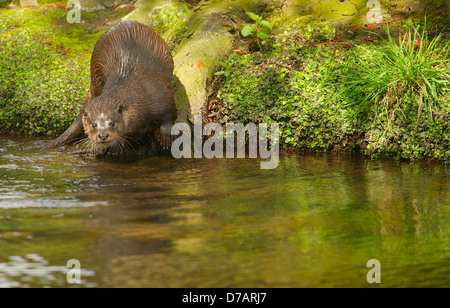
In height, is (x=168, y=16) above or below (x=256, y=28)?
above

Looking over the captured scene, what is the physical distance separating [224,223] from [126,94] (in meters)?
2.58

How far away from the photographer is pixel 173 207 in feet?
14.1

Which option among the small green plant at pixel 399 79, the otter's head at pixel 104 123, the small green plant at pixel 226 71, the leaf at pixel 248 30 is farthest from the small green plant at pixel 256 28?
the otter's head at pixel 104 123

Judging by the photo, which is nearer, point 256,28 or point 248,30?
point 248,30

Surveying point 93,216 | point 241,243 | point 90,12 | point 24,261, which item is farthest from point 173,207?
point 90,12

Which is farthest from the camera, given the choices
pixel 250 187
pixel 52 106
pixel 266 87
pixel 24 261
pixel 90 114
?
pixel 52 106

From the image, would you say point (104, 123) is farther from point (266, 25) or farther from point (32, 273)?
point (32, 273)

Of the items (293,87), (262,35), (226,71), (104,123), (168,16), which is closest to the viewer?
(104,123)

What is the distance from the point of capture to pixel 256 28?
7.29 metres

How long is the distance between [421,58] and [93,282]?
4.22 meters

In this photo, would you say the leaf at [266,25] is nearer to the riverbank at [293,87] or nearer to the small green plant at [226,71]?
the riverbank at [293,87]

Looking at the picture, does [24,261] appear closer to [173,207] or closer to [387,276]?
[173,207]

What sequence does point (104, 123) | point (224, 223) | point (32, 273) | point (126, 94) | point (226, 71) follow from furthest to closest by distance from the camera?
point (226, 71) → point (126, 94) → point (104, 123) → point (224, 223) → point (32, 273)

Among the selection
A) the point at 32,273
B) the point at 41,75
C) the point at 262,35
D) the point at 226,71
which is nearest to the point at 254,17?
Answer: the point at 262,35
